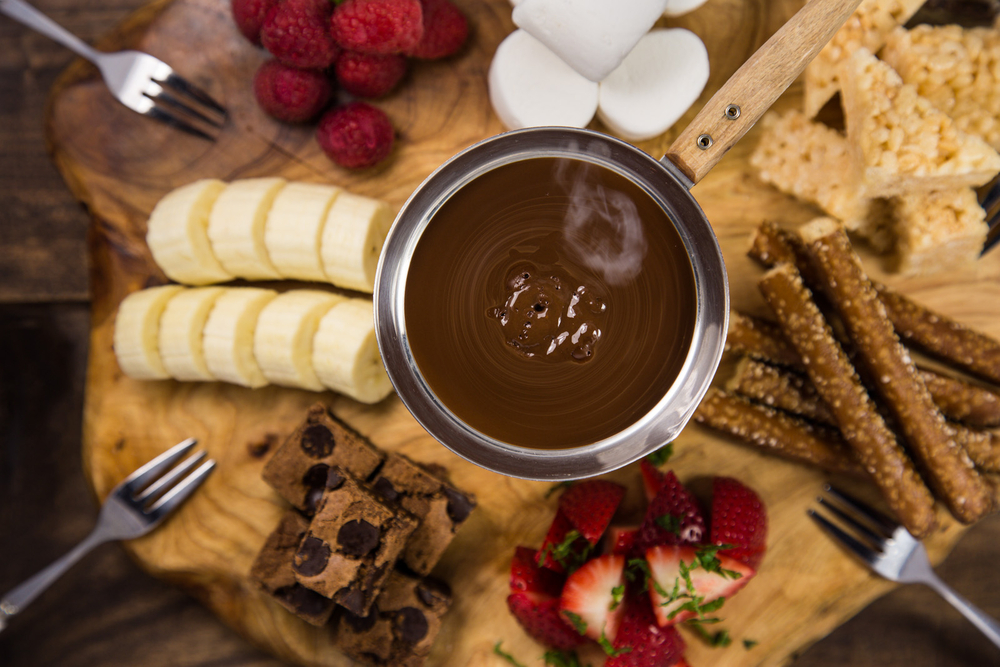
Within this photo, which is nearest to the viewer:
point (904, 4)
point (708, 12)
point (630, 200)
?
point (630, 200)

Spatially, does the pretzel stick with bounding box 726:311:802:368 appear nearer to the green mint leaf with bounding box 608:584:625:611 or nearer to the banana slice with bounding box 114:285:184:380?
the green mint leaf with bounding box 608:584:625:611

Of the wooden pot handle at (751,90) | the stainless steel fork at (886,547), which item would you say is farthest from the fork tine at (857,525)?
the wooden pot handle at (751,90)

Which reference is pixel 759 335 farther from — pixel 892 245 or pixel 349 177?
pixel 349 177

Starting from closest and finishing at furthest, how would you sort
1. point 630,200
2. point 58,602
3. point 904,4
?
point 630,200 → point 904,4 → point 58,602

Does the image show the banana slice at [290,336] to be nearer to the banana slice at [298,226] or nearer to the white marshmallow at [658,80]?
the banana slice at [298,226]

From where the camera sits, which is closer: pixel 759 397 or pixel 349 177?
pixel 759 397

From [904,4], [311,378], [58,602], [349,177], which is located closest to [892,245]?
[904,4]

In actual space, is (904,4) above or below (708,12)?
above
